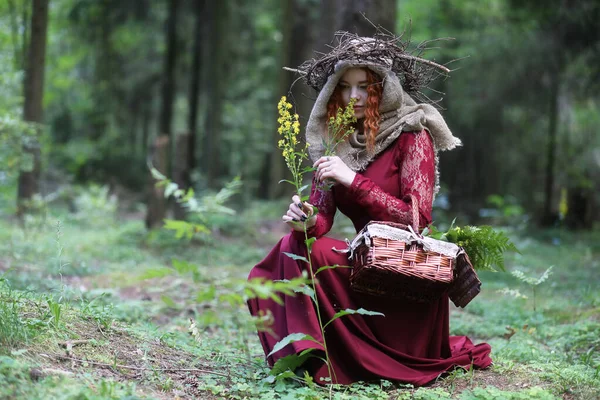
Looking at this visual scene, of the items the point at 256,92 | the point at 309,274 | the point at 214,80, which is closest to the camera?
the point at 309,274

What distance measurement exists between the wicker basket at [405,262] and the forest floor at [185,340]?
59cm

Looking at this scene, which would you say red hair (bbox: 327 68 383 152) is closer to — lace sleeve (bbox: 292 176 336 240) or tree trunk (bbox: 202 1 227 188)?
lace sleeve (bbox: 292 176 336 240)

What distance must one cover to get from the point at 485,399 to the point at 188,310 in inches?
147

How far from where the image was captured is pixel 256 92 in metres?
22.5

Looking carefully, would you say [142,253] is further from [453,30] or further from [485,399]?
[453,30]

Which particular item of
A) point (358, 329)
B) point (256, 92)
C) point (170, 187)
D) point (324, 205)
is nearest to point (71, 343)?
point (358, 329)

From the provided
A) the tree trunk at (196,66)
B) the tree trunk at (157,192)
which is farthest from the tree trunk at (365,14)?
the tree trunk at (196,66)

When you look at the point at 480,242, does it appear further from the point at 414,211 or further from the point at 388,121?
the point at 388,121

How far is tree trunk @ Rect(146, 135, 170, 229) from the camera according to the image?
36.1ft

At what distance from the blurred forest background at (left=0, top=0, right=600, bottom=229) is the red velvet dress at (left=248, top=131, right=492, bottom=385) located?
4855 mm

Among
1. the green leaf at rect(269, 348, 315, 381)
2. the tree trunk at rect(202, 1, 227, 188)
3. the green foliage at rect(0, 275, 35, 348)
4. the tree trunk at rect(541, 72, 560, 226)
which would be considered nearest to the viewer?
the green foliage at rect(0, 275, 35, 348)

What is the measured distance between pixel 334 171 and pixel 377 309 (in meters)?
0.89

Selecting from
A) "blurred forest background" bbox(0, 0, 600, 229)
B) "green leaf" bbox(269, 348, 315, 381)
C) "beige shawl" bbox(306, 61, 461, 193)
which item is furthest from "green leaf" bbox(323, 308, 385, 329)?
"blurred forest background" bbox(0, 0, 600, 229)

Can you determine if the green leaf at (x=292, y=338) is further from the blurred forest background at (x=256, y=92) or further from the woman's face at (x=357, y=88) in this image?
the blurred forest background at (x=256, y=92)
